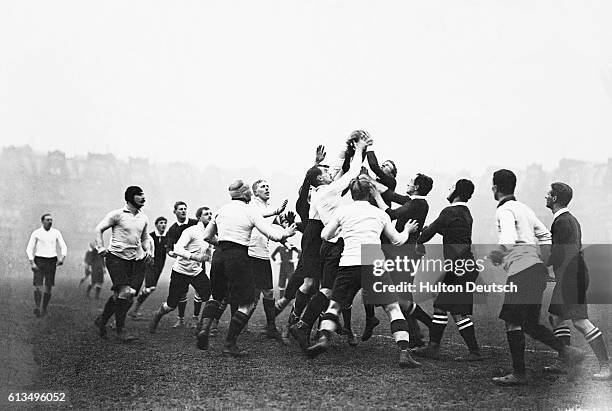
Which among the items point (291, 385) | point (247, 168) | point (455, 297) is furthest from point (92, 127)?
point (455, 297)

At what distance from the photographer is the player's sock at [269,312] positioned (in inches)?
240

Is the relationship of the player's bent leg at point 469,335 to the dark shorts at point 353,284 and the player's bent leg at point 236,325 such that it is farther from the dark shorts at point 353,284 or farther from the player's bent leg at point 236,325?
the player's bent leg at point 236,325

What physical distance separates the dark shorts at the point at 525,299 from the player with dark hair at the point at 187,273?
3.35m

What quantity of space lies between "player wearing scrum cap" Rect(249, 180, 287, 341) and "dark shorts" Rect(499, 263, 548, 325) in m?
2.41

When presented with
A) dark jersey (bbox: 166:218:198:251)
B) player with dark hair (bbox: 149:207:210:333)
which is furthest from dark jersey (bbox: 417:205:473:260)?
dark jersey (bbox: 166:218:198:251)

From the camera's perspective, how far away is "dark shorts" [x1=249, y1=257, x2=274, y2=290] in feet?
20.6

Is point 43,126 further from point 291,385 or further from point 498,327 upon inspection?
point 498,327

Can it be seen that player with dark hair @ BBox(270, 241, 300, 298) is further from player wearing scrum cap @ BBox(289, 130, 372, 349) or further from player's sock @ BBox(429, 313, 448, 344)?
player's sock @ BBox(429, 313, 448, 344)

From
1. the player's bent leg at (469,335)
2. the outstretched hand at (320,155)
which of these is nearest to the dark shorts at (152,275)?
the outstretched hand at (320,155)

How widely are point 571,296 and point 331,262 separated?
1931 millimetres

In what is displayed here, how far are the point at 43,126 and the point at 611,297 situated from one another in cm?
583

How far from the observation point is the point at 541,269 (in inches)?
177

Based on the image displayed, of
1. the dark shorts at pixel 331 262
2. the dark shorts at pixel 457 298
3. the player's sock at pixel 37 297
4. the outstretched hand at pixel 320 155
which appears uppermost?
the outstretched hand at pixel 320 155

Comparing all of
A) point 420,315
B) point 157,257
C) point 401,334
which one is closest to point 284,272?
point 157,257
